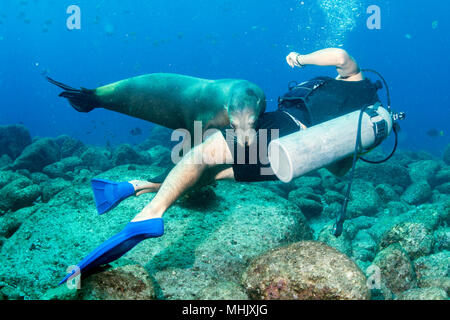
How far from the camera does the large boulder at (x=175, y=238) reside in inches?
133

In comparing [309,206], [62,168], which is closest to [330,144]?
[309,206]

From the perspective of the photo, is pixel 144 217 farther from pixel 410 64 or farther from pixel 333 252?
pixel 410 64

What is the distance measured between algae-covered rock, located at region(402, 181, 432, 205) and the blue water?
8233 cm

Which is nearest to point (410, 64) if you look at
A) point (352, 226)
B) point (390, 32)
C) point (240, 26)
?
point (390, 32)

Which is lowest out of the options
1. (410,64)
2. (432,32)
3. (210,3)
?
(410,64)

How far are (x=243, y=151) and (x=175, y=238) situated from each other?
1.80 meters

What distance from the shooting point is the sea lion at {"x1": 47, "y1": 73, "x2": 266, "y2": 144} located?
3.18 metres

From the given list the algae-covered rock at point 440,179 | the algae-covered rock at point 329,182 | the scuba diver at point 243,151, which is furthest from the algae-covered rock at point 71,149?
the algae-covered rock at point 440,179

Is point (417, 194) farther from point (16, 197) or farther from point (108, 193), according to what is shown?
point (16, 197)

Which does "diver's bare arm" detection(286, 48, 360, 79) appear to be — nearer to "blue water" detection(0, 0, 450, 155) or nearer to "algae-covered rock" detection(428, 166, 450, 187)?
"algae-covered rock" detection(428, 166, 450, 187)

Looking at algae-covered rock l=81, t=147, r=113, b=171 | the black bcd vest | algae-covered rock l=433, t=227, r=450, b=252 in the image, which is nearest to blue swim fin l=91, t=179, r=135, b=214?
the black bcd vest

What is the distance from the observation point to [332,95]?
147 inches

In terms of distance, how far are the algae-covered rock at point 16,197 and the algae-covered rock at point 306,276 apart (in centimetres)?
591

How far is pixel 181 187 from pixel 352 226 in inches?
171
